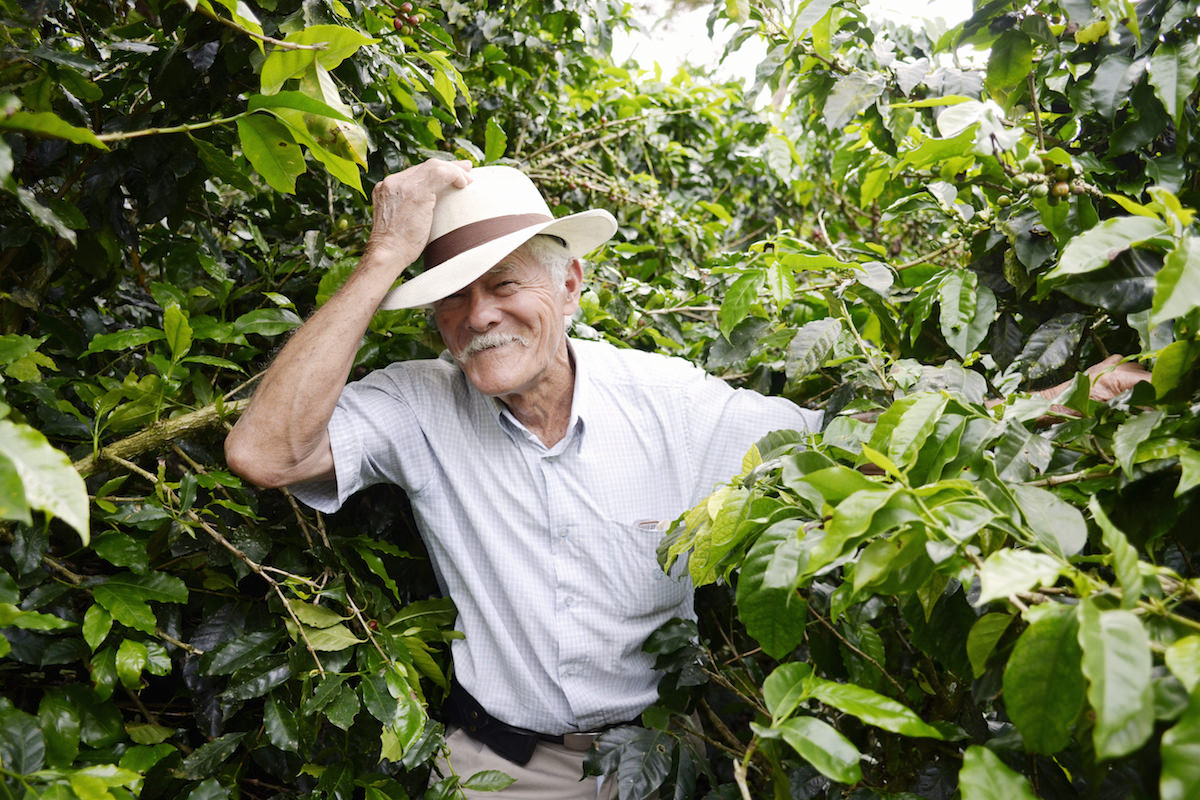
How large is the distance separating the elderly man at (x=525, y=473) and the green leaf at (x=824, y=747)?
1.12 m

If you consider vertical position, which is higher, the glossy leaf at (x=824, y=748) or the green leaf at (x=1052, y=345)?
the green leaf at (x=1052, y=345)

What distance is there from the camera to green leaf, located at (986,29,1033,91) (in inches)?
55.9

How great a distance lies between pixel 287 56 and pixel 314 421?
72 cm

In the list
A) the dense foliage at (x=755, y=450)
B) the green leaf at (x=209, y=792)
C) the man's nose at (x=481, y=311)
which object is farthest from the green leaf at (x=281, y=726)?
the man's nose at (x=481, y=311)

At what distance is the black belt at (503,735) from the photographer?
1984 millimetres

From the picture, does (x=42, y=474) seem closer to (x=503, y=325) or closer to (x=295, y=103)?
(x=295, y=103)

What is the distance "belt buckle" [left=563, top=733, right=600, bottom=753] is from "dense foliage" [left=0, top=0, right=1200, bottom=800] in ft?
0.89

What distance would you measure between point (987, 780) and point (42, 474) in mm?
900

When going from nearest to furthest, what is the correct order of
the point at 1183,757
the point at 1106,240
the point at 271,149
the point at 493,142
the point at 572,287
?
the point at 1183,757 < the point at 1106,240 < the point at 271,149 < the point at 493,142 < the point at 572,287

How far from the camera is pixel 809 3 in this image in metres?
1.56

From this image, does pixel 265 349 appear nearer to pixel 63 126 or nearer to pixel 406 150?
pixel 406 150

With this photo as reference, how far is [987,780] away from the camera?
763 millimetres

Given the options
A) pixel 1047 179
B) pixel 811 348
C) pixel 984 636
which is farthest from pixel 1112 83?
pixel 984 636

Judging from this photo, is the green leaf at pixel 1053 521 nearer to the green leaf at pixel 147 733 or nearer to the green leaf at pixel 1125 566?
the green leaf at pixel 1125 566
